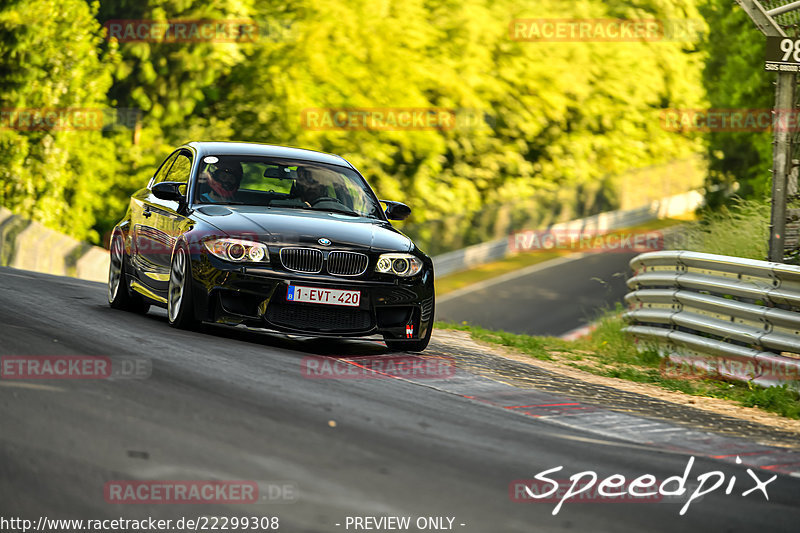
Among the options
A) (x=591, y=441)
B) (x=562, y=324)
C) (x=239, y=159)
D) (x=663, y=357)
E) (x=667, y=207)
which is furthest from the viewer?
(x=667, y=207)

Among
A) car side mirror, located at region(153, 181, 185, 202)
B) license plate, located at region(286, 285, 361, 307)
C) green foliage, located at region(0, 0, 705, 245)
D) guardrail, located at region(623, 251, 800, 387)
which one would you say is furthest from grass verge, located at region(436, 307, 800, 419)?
green foliage, located at region(0, 0, 705, 245)

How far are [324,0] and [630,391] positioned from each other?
105ft

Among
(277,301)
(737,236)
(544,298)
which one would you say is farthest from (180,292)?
(544,298)

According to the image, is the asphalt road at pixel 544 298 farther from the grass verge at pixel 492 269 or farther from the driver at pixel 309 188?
the driver at pixel 309 188

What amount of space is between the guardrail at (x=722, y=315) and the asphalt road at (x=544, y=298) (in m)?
16.0

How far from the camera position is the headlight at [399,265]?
30.9 feet

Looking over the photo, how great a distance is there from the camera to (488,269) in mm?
41000

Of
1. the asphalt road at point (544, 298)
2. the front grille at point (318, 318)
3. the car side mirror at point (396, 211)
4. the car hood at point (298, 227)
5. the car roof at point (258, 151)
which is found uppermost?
the car roof at point (258, 151)

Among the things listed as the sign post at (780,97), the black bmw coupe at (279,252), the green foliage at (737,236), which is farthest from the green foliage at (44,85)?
the sign post at (780,97)

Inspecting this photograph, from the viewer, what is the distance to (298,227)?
31.1 feet

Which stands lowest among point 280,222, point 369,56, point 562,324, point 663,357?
point 562,324

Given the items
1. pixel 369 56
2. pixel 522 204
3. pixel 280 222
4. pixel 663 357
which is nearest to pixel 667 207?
pixel 522 204

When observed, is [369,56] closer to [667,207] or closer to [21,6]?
[21,6]

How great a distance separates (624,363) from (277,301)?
4.83m
